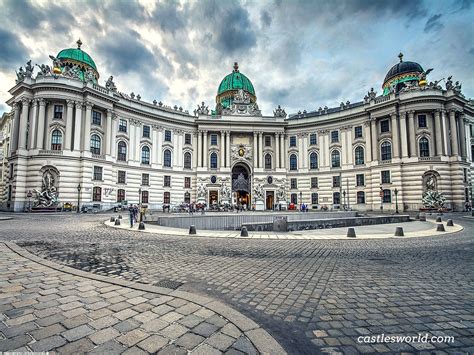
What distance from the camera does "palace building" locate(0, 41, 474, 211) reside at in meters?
34.0

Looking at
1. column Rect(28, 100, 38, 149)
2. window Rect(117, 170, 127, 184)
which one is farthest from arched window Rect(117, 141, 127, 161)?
column Rect(28, 100, 38, 149)

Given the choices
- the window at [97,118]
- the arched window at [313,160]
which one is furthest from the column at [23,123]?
the arched window at [313,160]

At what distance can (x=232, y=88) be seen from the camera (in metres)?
57.5

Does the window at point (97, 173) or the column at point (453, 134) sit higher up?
the column at point (453, 134)

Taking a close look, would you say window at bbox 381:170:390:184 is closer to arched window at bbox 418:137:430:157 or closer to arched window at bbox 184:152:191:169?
arched window at bbox 418:137:430:157

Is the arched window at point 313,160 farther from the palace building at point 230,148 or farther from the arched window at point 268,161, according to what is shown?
the arched window at point 268,161

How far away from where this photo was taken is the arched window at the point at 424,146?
1515 inches

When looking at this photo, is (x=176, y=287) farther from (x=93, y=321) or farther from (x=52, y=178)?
(x=52, y=178)

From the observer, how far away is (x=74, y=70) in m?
37.0

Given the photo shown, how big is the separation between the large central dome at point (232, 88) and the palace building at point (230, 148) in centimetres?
36

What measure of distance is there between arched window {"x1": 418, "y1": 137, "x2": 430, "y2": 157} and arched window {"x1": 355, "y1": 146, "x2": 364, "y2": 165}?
8.61 meters

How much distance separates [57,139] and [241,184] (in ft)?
102

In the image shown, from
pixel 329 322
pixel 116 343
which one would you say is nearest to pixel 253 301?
pixel 329 322

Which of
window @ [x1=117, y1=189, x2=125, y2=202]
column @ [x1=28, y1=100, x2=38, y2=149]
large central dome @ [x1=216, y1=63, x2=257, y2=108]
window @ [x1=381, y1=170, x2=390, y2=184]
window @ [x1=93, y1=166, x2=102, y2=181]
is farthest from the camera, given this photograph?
large central dome @ [x1=216, y1=63, x2=257, y2=108]
